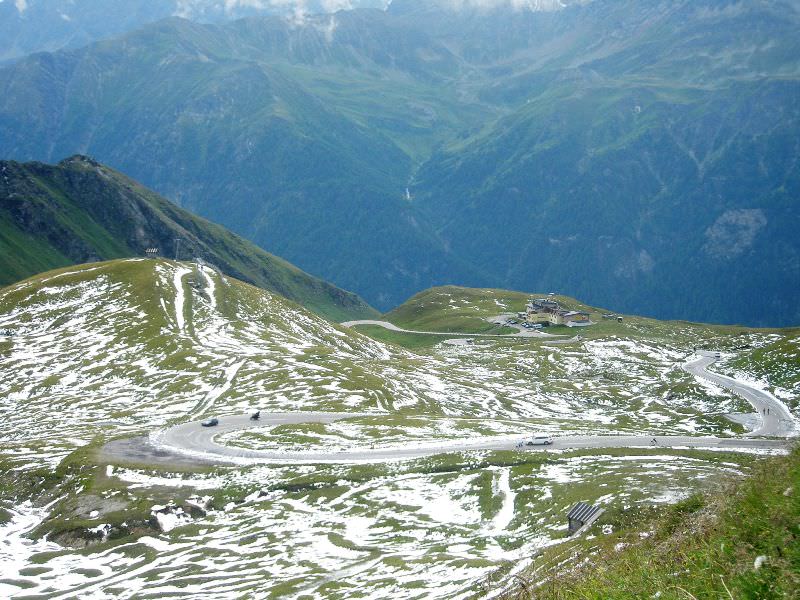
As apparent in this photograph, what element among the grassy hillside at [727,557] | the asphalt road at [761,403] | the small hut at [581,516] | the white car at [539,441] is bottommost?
the asphalt road at [761,403]

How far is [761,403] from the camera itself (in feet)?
458

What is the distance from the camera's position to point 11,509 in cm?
8300

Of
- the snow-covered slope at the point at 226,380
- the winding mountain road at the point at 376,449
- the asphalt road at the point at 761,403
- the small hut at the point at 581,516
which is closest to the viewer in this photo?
the small hut at the point at 581,516

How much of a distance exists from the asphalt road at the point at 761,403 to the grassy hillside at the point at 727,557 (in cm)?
9815

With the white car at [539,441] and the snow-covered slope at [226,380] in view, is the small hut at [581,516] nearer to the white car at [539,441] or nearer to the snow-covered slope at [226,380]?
the white car at [539,441]

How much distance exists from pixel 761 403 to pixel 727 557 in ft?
450

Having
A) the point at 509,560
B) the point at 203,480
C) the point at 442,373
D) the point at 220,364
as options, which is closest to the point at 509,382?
the point at 442,373

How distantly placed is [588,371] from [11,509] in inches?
5405

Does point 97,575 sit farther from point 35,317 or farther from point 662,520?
point 35,317

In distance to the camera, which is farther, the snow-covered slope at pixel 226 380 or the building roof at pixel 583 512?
the snow-covered slope at pixel 226 380

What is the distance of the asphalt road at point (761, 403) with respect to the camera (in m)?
118

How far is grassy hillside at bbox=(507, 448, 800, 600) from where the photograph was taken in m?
15.0

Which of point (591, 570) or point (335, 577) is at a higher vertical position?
point (591, 570)

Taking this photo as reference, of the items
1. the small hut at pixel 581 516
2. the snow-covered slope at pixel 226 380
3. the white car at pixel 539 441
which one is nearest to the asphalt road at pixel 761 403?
the snow-covered slope at pixel 226 380
